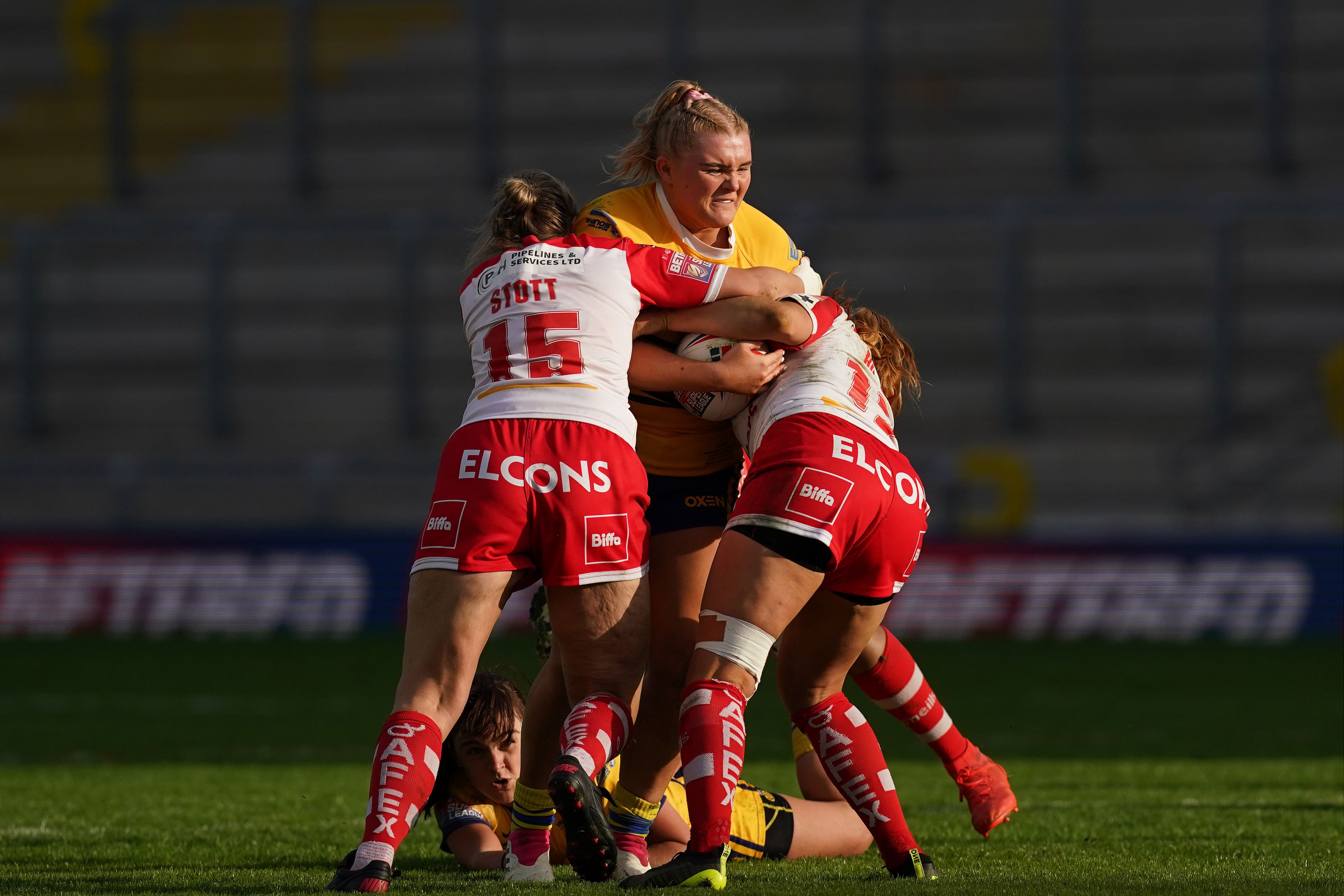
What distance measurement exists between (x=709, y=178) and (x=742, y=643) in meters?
1.27

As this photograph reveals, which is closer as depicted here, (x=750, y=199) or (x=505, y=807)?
(x=505, y=807)

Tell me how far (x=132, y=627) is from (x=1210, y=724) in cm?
865

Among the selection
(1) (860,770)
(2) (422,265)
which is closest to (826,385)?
(1) (860,770)

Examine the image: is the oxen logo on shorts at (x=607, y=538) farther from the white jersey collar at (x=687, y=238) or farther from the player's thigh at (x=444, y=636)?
the white jersey collar at (x=687, y=238)

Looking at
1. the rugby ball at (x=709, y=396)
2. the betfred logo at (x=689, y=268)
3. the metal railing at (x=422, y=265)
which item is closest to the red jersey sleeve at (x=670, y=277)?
the betfred logo at (x=689, y=268)

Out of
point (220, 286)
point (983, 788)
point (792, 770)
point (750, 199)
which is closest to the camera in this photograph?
point (983, 788)

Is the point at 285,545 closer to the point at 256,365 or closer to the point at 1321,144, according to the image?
the point at 256,365

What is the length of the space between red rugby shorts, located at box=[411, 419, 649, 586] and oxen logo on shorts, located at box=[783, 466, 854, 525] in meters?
0.41

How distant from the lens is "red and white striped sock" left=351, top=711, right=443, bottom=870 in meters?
4.29

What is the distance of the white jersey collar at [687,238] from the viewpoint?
5.12 meters

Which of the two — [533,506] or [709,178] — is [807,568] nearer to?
[533,506]

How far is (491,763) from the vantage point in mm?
5434

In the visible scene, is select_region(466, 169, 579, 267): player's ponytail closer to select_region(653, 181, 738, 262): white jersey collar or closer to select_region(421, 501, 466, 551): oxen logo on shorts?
select_region(653, 181, 738, 262): white jersey collar

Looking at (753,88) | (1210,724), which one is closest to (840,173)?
(753,88)
